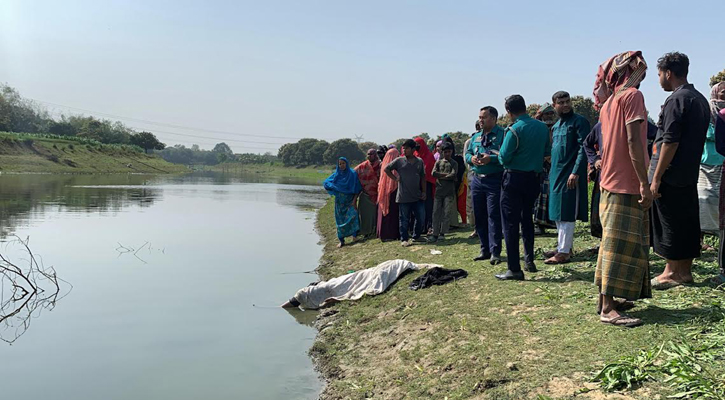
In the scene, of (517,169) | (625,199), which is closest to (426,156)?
(517,169)

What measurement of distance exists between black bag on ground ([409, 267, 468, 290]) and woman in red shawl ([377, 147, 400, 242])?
3.36 metres

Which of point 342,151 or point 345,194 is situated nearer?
point 345,194

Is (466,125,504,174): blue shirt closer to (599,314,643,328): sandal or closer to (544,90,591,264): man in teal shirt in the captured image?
(544,90,591,264): man in teal shirt

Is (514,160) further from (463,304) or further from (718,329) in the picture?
(718,329)

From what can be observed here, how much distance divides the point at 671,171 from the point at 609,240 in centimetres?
95

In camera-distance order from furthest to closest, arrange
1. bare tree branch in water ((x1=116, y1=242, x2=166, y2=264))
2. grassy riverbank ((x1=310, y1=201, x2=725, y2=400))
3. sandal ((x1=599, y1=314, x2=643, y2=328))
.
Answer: bare tree branch in water ((x1=116, y1=242, x2=166, y2=264)), sandal ((x1=599, y1=314, x2=643, y2=328)), grassy riverbank ((x1=310, y1=201, x2=725, y2=400))

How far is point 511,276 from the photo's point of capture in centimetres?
543

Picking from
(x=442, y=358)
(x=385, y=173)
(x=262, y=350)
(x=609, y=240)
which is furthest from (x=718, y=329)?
(x=385, y=173)

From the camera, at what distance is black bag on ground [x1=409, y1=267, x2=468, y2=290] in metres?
6.07

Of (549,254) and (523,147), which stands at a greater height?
(523,147)

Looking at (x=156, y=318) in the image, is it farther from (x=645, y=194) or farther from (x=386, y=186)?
(x=645, y=194)

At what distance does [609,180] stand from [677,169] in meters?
0.75

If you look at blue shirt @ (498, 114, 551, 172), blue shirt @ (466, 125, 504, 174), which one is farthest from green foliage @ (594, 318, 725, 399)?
blue shirt @ (466, 125, 504, 174)

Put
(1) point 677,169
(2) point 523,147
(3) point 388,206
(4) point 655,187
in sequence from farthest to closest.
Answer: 1. (3) point 388,206
2. (2) point 523,147
3. (1) point 677,169
4. (4) point 655,187
